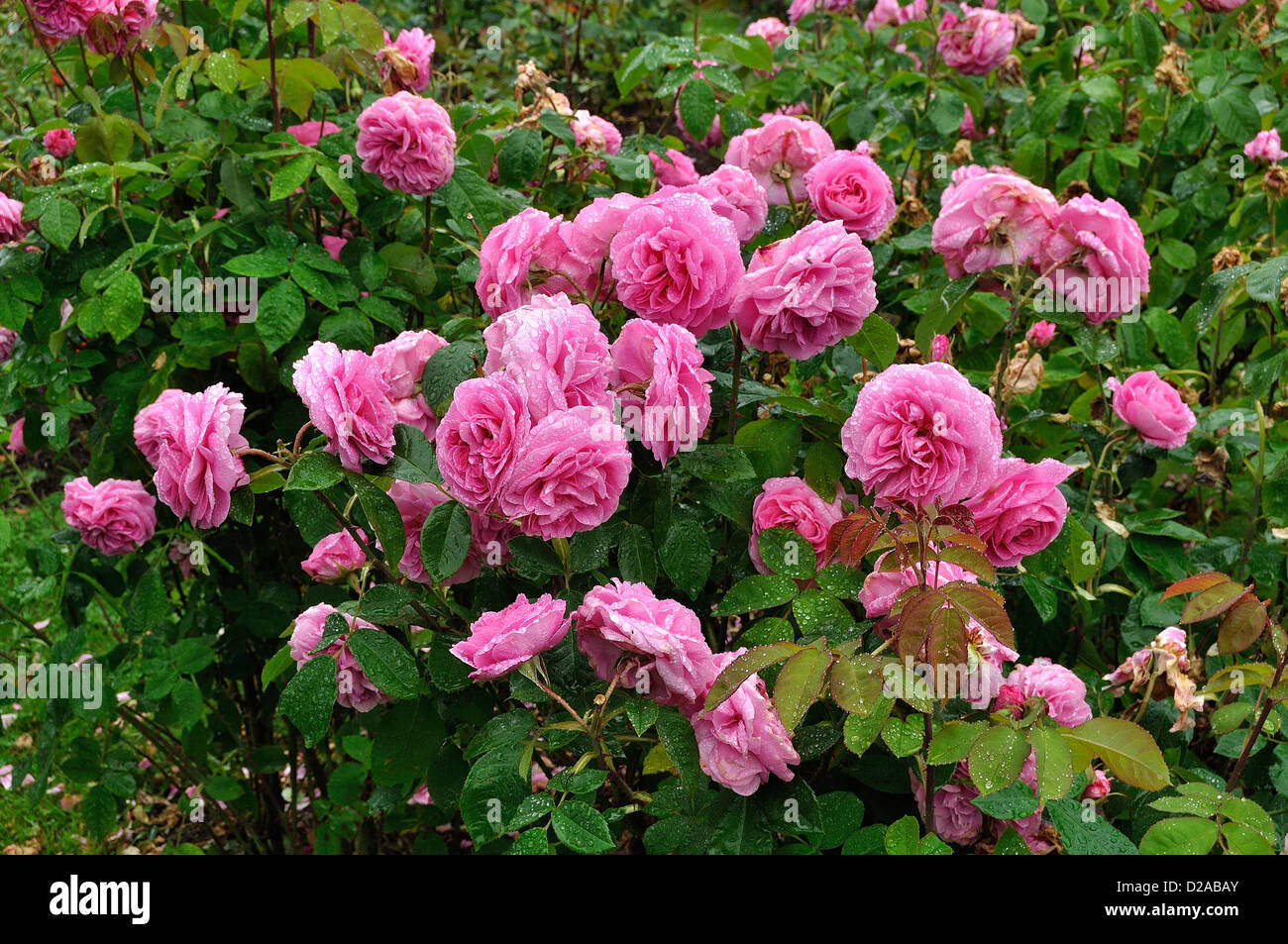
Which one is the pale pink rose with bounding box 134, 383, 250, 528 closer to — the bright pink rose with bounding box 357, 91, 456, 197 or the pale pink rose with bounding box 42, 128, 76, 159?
the bright pink rose with bounding box 357, 91, 456, 197

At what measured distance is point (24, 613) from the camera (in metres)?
4.03

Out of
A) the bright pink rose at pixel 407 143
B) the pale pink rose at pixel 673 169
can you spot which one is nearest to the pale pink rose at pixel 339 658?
the bright pink rose at pixel 407 143

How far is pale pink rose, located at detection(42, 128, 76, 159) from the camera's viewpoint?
83.8 inches

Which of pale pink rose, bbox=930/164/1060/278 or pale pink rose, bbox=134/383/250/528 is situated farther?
pale pink rose, bbox=930/164/1060/278

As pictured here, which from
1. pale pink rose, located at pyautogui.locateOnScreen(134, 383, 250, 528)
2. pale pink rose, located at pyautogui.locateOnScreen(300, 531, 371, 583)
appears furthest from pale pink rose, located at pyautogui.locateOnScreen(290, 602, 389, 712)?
pale pink rose, located at pyautogui.locateOnScreen(134, 383, 250, 528)

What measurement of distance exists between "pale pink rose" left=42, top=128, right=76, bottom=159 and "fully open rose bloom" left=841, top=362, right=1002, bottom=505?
171 cm

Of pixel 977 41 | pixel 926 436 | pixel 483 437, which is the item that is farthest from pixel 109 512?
pixel 977 41

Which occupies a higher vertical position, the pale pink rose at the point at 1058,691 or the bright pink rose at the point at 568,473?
the bright pink rose at the point at 568,473

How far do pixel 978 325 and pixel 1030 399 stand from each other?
0.56 ft

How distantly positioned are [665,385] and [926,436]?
0.29 metres

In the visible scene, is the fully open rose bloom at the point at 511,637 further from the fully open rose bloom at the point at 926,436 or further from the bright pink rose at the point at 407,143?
the bright pink rose at the point at 407,143

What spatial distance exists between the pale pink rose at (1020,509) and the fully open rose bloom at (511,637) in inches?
20.7

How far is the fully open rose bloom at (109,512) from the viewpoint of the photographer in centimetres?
199

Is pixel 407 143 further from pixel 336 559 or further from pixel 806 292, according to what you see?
pixel 806 292
